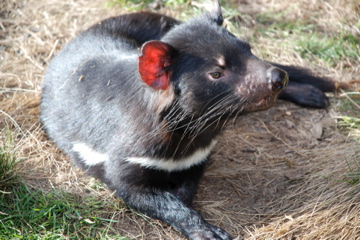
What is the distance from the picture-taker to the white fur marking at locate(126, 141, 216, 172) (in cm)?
304

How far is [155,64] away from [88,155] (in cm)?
106

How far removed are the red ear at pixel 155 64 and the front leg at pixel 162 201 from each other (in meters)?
0.66

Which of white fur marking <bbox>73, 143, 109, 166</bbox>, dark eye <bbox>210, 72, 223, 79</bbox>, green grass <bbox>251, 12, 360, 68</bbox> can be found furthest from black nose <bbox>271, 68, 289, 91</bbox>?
green grass <bbox>251, 12, 360, 68</bbox>

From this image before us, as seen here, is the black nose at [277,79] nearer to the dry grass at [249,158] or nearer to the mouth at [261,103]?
the mouth at [261,103]

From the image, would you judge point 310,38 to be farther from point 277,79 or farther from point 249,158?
point 277,79

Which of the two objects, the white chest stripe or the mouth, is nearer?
the mouth

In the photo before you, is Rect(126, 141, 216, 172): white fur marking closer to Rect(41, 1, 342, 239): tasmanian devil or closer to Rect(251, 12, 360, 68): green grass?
Rect(41, 1, 342, 239): tasmanian devil

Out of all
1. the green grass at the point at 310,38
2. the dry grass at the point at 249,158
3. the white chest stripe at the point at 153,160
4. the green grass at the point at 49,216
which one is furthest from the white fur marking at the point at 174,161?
the green grass at the point at 310,38

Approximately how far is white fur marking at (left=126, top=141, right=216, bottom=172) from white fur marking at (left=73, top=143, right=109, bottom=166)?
0.99ft

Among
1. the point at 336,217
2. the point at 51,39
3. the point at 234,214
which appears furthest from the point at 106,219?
the point at 51,39

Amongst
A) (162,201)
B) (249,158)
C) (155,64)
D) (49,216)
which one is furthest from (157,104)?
(249,158)

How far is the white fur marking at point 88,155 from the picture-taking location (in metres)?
3.27

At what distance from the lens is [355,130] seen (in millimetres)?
3830

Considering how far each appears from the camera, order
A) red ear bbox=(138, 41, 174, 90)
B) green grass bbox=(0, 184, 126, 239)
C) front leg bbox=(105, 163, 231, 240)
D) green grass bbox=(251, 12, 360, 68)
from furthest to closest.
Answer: green grass bbox=(251, 12, 360, 68) → front leg bbox=(105, 163, 231, 240) → green grass bbox=(0, 184, 126, 239) → red ear bbox=(138, 41, 174, 90)
